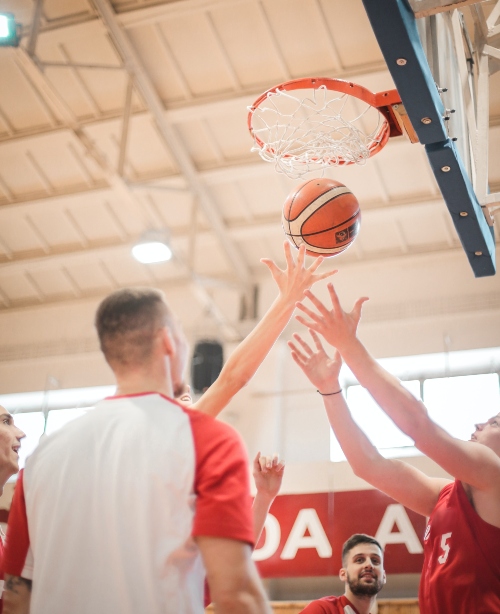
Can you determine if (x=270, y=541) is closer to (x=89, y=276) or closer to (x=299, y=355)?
(x=89, y=276)

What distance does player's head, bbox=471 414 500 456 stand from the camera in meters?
3.65

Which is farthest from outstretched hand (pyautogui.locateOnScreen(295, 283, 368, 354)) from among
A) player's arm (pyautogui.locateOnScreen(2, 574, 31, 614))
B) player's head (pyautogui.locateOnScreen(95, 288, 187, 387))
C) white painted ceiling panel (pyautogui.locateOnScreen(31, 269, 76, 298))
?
white painted ceiling panel (pyautogui.locateOnScreen(31, 269, 76, 298))

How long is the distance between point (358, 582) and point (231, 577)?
4.87 m

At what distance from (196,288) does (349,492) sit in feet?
12.2

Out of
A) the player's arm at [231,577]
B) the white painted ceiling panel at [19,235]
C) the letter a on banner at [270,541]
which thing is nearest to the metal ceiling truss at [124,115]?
the white painted ceiling panel at [19,235]

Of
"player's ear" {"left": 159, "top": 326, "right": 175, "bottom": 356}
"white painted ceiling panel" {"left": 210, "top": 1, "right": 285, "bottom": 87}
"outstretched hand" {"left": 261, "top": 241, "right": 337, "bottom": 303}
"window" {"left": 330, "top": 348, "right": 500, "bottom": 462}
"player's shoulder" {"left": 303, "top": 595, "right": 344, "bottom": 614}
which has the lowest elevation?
"player's shoulder" {"left": 303, "top": 595, "right": 344, "bottom": 614}

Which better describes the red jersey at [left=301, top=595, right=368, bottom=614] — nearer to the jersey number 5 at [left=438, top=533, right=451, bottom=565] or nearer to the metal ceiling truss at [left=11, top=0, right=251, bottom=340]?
the jersey number 5 at [left=438, top=533, right=451, bottom=565]

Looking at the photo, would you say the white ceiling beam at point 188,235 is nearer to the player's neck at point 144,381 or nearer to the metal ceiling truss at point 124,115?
the metal ceiling truss at point 124,115

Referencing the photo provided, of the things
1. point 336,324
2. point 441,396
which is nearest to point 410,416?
point 336,324

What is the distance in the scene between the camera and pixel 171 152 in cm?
1080

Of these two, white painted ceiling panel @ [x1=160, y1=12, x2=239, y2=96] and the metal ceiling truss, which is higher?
white painted ceiling panel @ [x1=160, y1=12, x2=239, y2=96]

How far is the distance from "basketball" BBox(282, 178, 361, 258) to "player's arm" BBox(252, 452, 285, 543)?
1599mm

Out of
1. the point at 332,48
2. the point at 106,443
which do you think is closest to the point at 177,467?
the point at 106,443

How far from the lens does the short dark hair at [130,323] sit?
233cm
